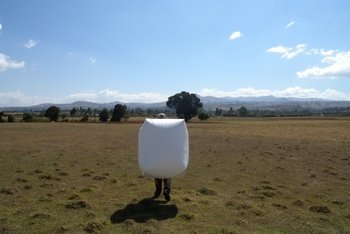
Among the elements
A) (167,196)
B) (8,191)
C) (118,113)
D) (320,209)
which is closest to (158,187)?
(167,196)

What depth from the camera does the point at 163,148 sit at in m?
11.0

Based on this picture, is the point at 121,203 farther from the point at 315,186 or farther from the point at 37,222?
the point at 315,186

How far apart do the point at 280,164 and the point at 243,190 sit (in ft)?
25.1

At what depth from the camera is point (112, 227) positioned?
9.01 m

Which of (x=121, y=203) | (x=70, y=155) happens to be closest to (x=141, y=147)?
(x=121, y=203)

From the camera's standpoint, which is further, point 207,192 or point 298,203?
point 207,192

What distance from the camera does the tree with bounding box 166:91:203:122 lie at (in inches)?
3890

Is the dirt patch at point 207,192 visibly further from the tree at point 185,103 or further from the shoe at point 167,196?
the tree at point 185,103

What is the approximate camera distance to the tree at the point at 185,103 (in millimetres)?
98812

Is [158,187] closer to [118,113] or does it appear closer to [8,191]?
[8,191]

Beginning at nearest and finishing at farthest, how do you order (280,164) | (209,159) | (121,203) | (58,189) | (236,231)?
(236,231), (121,203), (58,189), (280,164), (209,159)

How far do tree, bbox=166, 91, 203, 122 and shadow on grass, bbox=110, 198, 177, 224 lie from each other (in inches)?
3442

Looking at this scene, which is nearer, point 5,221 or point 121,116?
point 5,221

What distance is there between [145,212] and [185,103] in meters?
88.8
